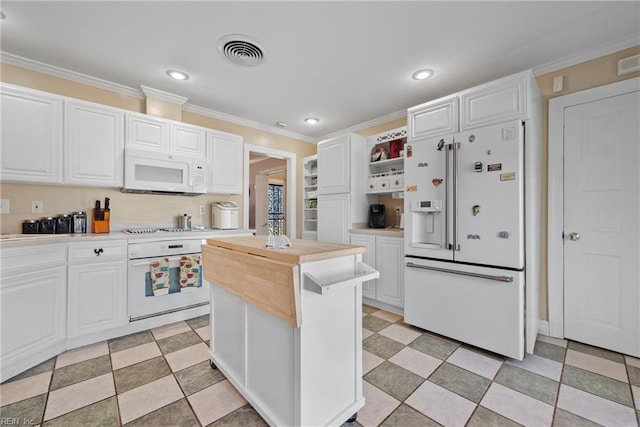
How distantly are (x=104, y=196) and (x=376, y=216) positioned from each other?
3.19 meters

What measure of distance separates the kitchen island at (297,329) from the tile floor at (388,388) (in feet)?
0.72

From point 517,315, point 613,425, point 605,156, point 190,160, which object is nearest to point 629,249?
point 605,156

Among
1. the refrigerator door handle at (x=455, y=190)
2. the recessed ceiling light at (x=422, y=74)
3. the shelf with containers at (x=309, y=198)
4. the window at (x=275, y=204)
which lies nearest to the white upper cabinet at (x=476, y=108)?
the refrigerator door handle at (x=455, y=190)

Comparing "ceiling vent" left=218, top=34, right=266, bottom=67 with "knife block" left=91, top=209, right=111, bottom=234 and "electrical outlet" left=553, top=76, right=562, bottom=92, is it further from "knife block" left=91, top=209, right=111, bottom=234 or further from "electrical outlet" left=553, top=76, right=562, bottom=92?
"electrical outlet" left=553, top=76, right=562, bottom=92

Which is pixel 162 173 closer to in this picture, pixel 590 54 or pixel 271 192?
pixel 271 192

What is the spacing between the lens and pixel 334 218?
12.1ft

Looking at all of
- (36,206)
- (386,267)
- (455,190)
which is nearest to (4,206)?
(36,206)

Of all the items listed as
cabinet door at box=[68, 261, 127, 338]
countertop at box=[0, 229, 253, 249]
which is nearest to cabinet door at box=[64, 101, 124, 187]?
countertop at box=[0, 229, 253, 249]

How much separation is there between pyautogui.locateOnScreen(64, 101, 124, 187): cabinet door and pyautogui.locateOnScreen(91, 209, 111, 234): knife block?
0.29 metres

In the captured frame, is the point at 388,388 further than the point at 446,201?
No

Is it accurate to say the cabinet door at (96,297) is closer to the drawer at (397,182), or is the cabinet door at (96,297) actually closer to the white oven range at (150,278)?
the white oven range at (150,278)

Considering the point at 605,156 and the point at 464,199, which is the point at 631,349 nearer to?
the point at 605,156

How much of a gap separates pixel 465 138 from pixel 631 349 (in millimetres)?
2132

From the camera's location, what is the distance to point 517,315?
6.72ft
